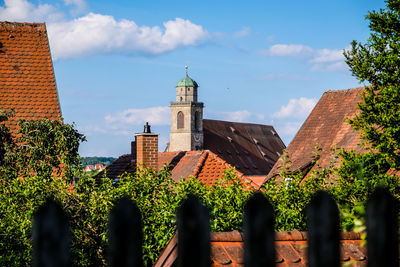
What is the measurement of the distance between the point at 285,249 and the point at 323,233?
9.85 feet

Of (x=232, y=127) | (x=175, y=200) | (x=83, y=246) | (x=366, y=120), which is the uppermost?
(x=232, y=127)

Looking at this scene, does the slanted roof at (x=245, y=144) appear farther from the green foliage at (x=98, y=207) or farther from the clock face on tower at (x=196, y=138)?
the green foliage at (x=98, y=207)

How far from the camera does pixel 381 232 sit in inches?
54.3

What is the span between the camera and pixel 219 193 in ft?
41.9

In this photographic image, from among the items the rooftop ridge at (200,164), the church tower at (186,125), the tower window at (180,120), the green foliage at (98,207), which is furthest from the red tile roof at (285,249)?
the tower window at (180,120)

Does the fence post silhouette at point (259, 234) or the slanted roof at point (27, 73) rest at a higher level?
the slanted roof at point (27, 73)

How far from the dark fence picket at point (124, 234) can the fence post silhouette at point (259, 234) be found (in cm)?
26

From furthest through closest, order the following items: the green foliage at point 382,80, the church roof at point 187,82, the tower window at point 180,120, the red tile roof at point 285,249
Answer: the church roof at point 187,82 < the tower window at point 180,120 < the green foliage at point 382,80 < the red tile roof at point 285,249

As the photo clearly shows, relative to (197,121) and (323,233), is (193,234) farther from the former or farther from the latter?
(197,121)

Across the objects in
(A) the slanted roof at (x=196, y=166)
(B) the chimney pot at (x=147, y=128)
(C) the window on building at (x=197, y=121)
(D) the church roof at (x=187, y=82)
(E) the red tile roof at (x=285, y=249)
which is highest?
(D) the church roof at (x=187, y=82)

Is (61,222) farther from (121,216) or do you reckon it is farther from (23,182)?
(23,182)

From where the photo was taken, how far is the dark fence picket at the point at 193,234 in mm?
1445

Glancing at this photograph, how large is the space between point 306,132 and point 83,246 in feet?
61.1

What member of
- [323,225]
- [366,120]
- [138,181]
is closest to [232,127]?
[366,120]
